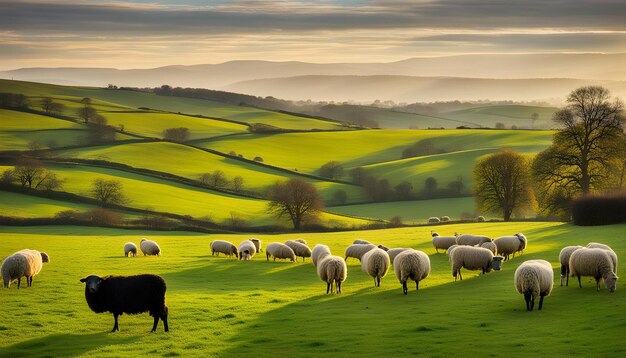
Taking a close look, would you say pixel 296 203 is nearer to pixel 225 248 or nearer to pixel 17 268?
pixel 225 248

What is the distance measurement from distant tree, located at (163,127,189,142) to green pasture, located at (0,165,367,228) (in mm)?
32825

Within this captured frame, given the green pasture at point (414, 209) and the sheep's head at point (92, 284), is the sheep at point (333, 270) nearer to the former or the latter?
the sheep's head at point (92, 284)

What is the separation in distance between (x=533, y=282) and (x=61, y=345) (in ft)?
46.0

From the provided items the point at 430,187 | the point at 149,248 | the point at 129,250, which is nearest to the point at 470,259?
the point at 149,248

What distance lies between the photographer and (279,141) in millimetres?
126188

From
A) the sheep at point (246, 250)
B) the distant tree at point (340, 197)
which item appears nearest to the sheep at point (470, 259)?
the sheep at point (246, 250)

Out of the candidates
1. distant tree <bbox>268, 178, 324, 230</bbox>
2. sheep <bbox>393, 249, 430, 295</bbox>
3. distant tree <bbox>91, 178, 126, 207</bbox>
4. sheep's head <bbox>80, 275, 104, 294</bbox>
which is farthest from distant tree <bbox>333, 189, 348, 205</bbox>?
sheep's head <bbox>80, 275, 104, 294</bbox>

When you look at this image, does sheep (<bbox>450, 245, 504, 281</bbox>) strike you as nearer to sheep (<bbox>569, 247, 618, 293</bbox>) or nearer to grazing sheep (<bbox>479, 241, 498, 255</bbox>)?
grazing sheep (<bbox>479, 241, 498, 255</bbox>)

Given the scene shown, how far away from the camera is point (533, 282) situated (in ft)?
73.6

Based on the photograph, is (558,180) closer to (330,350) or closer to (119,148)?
(330,350)

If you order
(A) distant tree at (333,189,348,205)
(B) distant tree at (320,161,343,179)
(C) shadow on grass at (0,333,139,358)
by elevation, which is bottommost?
(C) shadow on grass at (0,333,139,358)

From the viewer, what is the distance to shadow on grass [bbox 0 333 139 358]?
63.3 ft

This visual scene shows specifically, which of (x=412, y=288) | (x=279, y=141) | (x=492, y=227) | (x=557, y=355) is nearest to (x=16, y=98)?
(x=279, y=141)

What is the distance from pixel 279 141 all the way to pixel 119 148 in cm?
3237
